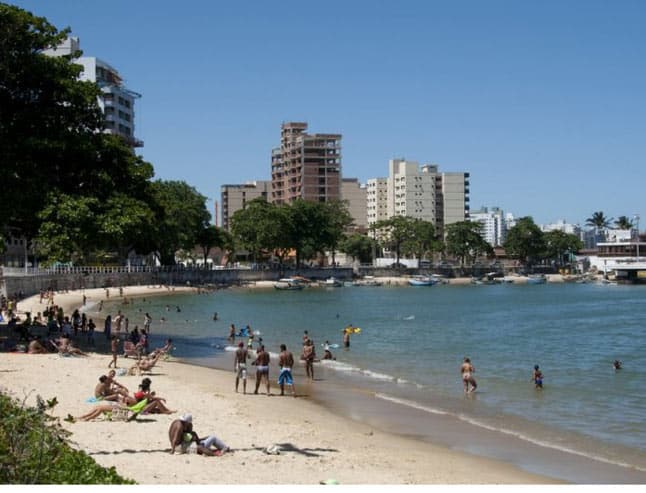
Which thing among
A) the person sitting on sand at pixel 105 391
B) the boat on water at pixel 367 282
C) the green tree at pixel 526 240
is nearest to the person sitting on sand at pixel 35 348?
the person sitting on sand at pixel 105 391

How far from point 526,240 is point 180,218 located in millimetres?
107726

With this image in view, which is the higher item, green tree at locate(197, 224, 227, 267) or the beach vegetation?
green tree at locate(197, 224, 227, 267)

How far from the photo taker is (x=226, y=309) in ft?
253

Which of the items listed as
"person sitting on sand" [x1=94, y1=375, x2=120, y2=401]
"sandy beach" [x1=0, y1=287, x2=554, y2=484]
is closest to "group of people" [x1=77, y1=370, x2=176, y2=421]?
"person sitting on sand" [x1=94, y1=375, x2=120, y2=401]

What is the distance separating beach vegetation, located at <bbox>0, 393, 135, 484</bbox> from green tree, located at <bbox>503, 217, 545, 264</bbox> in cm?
18660

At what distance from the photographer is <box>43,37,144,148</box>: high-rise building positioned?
392ft

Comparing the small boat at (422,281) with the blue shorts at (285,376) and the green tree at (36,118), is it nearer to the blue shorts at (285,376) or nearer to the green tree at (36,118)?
the green tree at (36,118)

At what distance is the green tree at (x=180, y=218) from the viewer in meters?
104

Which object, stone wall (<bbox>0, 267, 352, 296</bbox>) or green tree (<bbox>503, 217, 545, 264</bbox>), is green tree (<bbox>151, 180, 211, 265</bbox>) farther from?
green tree (<bbox>503, 217, 545, 264</bbox>)

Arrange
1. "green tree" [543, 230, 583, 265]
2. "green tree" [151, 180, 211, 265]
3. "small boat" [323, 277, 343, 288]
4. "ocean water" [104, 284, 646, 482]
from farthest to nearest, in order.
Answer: "green tree" [543, 230, 583, 265] < "small boat" [323, 277, 343, 288] < "green tree" [151, 180, 211, 265] < "ocean water" [104, 284, 646, 482]

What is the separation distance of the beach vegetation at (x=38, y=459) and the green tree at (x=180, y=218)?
8080 cm
